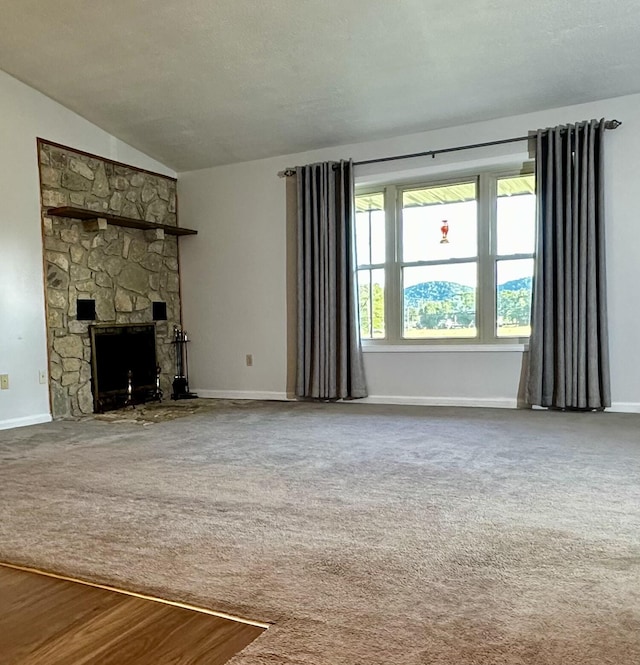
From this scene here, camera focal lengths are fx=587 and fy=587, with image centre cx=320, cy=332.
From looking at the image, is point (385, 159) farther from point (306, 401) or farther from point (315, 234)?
point (306, 401)

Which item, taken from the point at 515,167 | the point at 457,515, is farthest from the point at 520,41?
the point at 457,515

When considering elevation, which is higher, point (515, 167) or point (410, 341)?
point (515, 167)

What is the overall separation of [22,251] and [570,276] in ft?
14.6

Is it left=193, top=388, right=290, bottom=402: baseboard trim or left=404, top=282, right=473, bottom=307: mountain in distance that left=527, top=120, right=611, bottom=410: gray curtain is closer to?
left=404, top=282, right=473, bottom=307: mountain in distance

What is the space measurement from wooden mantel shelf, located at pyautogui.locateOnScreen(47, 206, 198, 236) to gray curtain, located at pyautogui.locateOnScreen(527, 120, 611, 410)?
11.5ft

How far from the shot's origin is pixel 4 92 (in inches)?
185

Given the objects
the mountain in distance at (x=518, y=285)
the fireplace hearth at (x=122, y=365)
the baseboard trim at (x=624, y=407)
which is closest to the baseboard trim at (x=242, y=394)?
the fireplace hearth at (x=122, y=365)

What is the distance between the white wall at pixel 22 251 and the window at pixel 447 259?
2.86 meters

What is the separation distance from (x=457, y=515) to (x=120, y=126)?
477 cm

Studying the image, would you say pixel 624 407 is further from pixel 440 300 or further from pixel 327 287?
pixel 327 287

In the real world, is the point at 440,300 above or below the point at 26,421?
above

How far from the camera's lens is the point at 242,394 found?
20.3 ft

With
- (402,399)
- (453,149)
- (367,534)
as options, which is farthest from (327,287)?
(367,534)

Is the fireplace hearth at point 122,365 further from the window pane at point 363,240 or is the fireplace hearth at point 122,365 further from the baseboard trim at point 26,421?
the window pane at point 363,240
